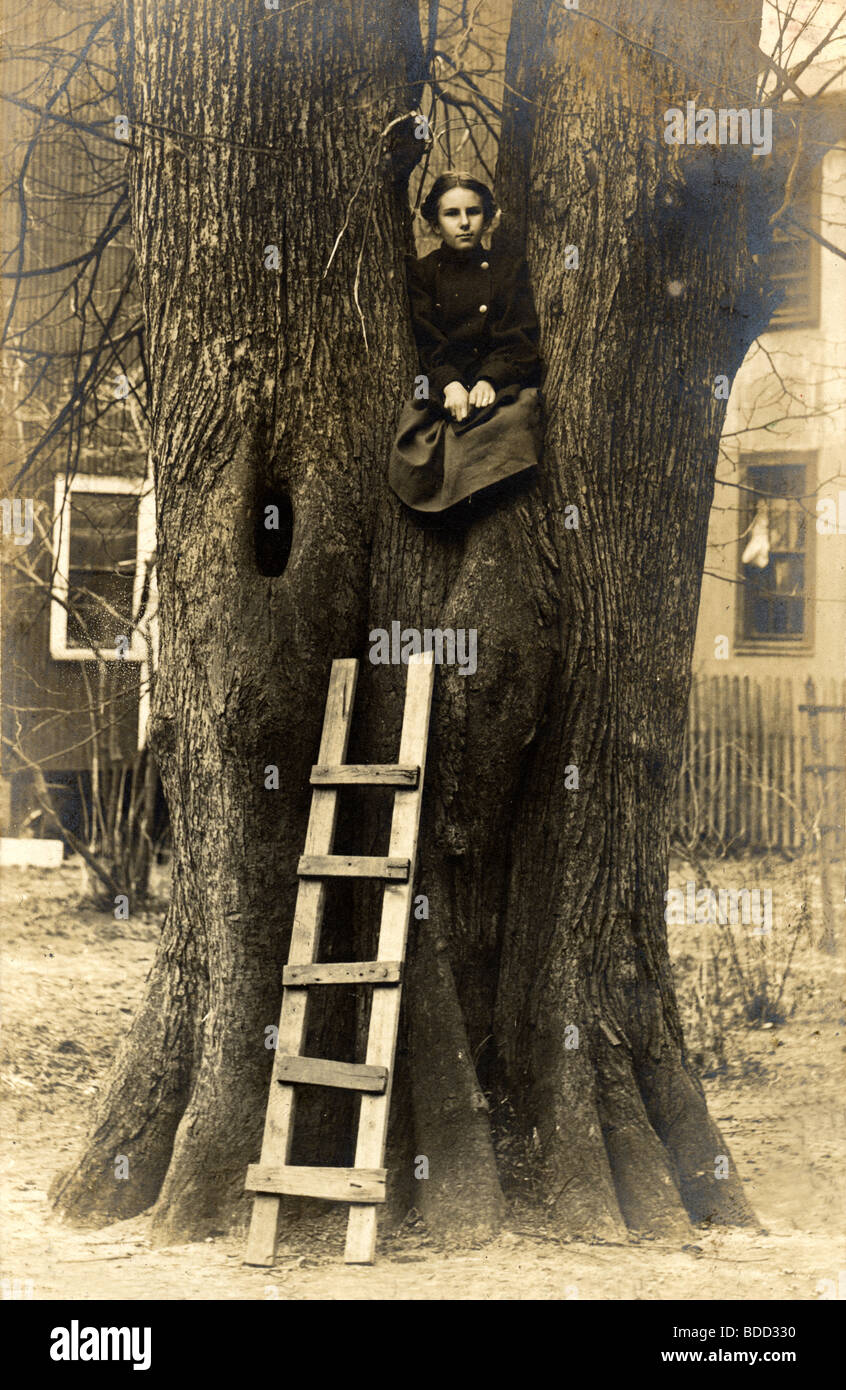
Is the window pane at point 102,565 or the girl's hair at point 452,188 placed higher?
the girl's hair at point 452,188

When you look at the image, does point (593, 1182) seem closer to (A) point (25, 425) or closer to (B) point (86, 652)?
(B) point (86, 652)

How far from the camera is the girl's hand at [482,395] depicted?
4.34 metres

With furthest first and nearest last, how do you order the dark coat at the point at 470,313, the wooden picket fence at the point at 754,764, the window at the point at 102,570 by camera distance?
the wooden picket fence at the point at 754,764 → the window at the point at 102,570 → the dark coat at the point at 470,313

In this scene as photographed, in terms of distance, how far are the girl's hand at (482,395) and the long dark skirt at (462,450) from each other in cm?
2

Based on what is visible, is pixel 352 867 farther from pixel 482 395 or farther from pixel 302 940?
pixel 482 395

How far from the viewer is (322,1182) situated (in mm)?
3873

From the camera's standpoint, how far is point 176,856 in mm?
4617

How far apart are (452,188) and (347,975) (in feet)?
9.79

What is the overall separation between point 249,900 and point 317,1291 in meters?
1.32

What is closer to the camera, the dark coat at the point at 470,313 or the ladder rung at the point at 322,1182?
the ladder rung at the point at 322,1182

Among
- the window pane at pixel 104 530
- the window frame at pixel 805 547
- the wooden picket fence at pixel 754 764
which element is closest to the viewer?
the window pane at pixel 104 530

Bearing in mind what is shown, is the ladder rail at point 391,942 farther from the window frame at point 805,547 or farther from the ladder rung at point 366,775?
the window frame at point 805,547

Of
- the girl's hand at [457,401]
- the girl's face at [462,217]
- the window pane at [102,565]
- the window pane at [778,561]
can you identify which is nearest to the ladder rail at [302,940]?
the girl's hand at [457,401]

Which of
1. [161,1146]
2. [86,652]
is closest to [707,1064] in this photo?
[161,1146]
